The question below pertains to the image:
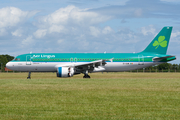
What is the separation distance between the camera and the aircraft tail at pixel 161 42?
40250mm

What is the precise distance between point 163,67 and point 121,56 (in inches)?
3578

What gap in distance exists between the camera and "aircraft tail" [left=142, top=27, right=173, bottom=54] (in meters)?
40.2

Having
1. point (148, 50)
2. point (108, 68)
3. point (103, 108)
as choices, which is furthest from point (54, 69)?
point (103, 108)

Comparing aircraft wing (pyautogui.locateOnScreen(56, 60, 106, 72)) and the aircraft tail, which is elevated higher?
the aircraft tail

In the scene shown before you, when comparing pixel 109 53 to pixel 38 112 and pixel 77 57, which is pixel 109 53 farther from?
pixel 38 112

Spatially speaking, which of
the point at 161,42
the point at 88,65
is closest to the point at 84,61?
the point at 88,65

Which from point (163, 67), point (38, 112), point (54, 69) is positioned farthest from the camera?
point (163, 67)

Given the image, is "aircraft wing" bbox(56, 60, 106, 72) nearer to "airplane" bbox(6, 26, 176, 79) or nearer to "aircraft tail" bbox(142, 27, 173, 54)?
"airplane" bbox(6, 26, 176, 79)

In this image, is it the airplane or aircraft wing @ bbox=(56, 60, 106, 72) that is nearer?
aircraft wing @ bbox=(56, 60, 106, 72)

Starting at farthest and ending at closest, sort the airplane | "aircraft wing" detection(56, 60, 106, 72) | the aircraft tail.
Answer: the aircraft tail, the airplane, "aircraft wing" detection(56, 60, 106, 72)

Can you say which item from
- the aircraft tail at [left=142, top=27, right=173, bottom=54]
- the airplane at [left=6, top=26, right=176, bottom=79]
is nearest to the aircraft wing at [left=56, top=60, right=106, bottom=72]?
the airplane at [left=6, top=26, right=176, bottom=79]

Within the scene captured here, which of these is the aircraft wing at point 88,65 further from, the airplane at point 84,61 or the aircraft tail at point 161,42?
the aircraft tail at point 161,42

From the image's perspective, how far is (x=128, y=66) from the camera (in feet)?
128

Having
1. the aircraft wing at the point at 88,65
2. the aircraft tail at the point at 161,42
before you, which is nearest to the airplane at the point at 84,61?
the aircraft wing at the point at 88,65
